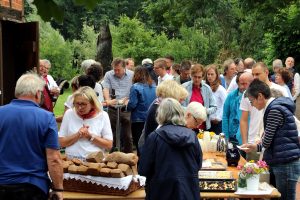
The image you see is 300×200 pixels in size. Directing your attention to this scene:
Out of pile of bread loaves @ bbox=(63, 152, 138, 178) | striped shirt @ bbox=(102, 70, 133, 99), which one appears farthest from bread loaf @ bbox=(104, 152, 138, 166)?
striped shirt @ bbox=(102, 70, 133, 99)

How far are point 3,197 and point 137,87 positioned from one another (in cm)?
527

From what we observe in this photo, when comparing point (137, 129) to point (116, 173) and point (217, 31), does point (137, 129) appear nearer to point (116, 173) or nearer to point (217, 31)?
point (116, 173)

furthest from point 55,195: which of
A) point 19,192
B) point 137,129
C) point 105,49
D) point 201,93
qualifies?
point 105,49

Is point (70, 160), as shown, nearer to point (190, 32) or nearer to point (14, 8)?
point (14, 8)

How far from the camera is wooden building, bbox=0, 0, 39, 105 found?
35.0ft

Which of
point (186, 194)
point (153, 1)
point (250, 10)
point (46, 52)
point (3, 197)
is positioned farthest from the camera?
point (46, 52)

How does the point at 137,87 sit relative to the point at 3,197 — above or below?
above

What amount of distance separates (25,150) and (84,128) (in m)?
1.56

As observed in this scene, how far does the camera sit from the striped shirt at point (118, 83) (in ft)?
35.8

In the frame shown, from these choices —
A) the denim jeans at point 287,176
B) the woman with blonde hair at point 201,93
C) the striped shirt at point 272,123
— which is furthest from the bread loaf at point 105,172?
the woman with blonde hair at point 201,93

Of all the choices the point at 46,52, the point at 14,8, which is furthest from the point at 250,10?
the point at 46,52

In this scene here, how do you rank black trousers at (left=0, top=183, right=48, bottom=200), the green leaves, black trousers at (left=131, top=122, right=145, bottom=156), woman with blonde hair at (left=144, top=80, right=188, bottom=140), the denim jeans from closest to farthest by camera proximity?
the green leaves < black trousers at (left=0, top=183, right=48, bottom=200) < the denim jeans < woman with blonde hair at (left=144, top=80, right=188, bottom=140) < black trousers at (left=131, top=122, right=145, bottom=156)

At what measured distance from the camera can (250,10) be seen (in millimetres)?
21625

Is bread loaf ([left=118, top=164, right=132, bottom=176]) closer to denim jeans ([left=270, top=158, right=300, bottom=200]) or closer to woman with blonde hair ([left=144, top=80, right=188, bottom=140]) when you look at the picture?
woman with blonde hair ([left=144, top=80, right=188, bottom=140])
